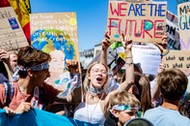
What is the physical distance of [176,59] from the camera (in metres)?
4.32

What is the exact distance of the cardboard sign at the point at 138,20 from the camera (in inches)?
178

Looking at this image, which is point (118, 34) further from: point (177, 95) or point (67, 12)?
point (177, 95)

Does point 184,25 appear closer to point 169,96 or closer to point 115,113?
point 115,113

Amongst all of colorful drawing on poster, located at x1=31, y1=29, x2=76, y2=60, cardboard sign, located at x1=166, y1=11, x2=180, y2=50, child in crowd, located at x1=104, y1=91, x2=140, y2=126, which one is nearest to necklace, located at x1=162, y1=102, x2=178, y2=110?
child in crowd, located at x1=104, y1=91, x2=140, y2=126

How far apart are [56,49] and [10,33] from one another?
0.67m

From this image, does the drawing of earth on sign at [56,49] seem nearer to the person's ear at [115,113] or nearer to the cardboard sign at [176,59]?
the person's ear at [115,113]

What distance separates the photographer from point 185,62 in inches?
171

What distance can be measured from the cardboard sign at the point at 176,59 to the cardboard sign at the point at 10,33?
1.63m

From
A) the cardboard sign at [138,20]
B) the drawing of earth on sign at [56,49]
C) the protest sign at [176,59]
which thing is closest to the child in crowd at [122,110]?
the drawing of earth on sign at [56,49]

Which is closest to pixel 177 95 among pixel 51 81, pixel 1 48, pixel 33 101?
pixel 33 101

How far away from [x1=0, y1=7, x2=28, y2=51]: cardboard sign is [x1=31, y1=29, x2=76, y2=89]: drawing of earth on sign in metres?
0.47

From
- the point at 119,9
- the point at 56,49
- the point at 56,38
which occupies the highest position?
the point at 119,9

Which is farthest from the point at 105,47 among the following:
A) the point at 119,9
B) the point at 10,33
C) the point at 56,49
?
the point at 10,33

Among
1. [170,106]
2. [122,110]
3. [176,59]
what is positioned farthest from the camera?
[176,59]
